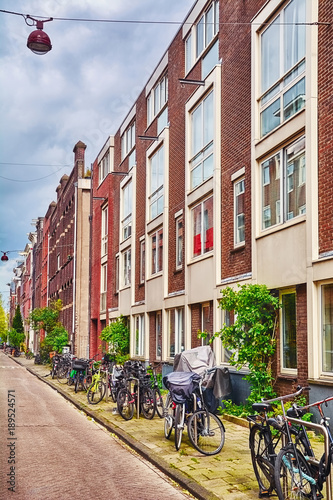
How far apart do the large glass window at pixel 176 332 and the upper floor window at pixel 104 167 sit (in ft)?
46.3

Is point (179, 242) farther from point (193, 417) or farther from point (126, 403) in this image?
point (193, 417)

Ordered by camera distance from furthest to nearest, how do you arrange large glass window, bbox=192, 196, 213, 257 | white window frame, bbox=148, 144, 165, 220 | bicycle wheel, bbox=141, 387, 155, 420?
white window frame, bbox=148, 144, 165, 220
large glass window, bbox=192, 196, 213, 257
bicycle wheel, bbox=141, 387, 155, 420

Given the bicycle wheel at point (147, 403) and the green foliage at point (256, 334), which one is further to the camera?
the bicycle wheel at point (147, 403)

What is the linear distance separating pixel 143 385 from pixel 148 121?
14393mm

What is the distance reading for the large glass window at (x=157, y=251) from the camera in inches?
937

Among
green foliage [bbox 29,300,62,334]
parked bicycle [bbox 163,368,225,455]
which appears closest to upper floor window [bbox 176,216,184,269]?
parked bicycle [bbox 163,368,225,455]

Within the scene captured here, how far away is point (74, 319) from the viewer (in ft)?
135

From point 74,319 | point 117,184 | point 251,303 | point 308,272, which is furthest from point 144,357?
point 74,319

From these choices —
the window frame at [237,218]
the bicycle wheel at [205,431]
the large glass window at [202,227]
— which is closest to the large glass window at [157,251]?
the large glass window at [202,227]

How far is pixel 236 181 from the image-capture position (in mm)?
16312

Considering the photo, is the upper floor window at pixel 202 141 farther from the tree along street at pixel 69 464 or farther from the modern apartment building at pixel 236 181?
the tree along street at pixel 69 464

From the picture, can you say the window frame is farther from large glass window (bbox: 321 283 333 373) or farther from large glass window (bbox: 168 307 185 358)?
large glass window (bbox: 168 307 185 358)

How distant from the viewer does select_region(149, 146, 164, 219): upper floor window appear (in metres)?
23.7

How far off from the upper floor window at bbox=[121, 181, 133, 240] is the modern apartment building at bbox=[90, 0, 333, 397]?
2.62 ft
